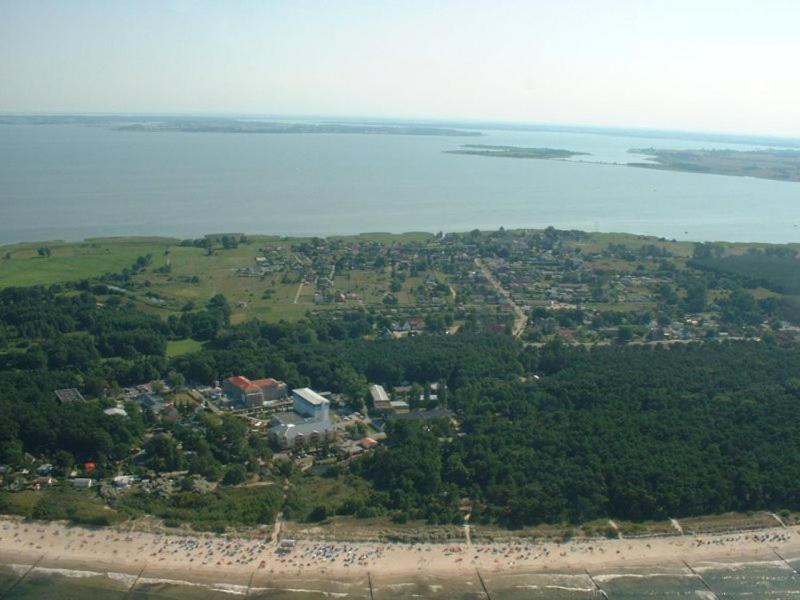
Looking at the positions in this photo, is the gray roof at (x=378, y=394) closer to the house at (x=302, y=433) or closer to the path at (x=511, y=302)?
the house at (x=302, y=433)

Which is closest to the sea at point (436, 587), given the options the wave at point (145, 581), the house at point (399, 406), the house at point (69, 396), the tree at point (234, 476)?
the wave at point (145, 581)

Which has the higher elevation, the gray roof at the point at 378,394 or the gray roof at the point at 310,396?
the gray roof at the point at 310,396

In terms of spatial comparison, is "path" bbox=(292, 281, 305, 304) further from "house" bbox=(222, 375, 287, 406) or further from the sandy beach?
the sandy beach

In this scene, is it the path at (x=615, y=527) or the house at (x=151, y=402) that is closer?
the path at (x=615, y=527)

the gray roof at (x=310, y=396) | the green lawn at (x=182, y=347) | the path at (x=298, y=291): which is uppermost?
the gray roof at (x=310, y=396)

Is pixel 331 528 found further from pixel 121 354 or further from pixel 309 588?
pixel 121 354

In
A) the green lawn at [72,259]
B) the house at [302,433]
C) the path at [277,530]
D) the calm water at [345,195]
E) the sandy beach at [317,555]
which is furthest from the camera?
the calm water at [345,195]

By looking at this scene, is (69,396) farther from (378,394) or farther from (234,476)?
(378,394)
